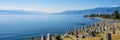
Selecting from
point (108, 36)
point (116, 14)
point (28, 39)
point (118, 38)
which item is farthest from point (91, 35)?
point (116, 14)

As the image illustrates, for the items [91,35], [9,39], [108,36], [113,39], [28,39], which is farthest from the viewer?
[9,39]

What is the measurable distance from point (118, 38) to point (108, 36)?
618 inches

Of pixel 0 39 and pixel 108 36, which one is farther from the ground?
pixel 108 36

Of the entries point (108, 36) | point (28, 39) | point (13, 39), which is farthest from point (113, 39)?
point (13, 39)

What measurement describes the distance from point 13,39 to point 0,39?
14.3 feet

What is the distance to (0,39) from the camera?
3071 inches

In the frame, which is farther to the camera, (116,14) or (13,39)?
(116,14)

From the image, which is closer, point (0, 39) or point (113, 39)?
point (113, 39)

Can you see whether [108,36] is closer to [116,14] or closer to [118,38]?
[118,38]

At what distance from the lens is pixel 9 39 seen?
77.1 meters

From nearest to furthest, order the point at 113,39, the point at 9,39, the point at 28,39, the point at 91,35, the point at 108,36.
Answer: the point at 108,36 → the point at 113,39 → the point at 91,35 → the point at 28,39 → the point at 9,39

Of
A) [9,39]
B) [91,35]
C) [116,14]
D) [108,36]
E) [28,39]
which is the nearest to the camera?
[108,36]

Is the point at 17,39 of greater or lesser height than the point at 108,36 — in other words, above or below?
below

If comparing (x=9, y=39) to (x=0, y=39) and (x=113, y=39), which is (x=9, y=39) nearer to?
(x=0, y=39)
